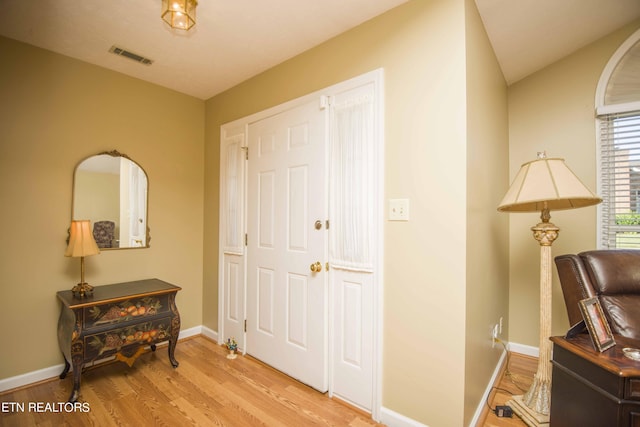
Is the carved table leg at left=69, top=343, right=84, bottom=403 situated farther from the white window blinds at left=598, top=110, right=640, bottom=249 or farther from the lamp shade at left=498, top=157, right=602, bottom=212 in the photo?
the white window blinds at left=598, top=110, right=640, bottom=249

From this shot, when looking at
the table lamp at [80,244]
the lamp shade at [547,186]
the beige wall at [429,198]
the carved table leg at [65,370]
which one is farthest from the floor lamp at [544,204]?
the carved table leg at [65,370]

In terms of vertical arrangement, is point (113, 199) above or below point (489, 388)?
above

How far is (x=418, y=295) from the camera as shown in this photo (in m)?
1.69

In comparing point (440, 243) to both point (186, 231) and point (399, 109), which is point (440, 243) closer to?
point (399, 109)

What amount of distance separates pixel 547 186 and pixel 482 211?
0.36 m

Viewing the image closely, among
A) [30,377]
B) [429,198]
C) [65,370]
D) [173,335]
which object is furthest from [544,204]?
[30,377]

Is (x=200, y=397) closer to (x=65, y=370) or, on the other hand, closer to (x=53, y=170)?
(x=65, y=370)

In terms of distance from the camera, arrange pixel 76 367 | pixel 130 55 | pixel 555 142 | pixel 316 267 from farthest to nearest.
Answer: pixel 555 142 → pixel 130 55 → pixel 316 267 → pixel 76 367

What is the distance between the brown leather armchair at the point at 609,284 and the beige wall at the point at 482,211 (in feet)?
1.46

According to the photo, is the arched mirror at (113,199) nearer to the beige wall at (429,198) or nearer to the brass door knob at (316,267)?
the brass door knob at (316,267)

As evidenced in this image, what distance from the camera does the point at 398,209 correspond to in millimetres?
1769

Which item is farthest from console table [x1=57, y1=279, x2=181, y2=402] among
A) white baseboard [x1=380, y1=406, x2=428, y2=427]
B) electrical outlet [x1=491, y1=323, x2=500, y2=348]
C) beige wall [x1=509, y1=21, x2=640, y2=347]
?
beige wall [x1=509, y1=21, x2=640, y2=347]

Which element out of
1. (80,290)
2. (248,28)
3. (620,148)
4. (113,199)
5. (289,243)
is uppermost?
(248,28)

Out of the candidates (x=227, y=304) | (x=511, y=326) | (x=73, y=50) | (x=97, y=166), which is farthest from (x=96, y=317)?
(x=511, y=326)
